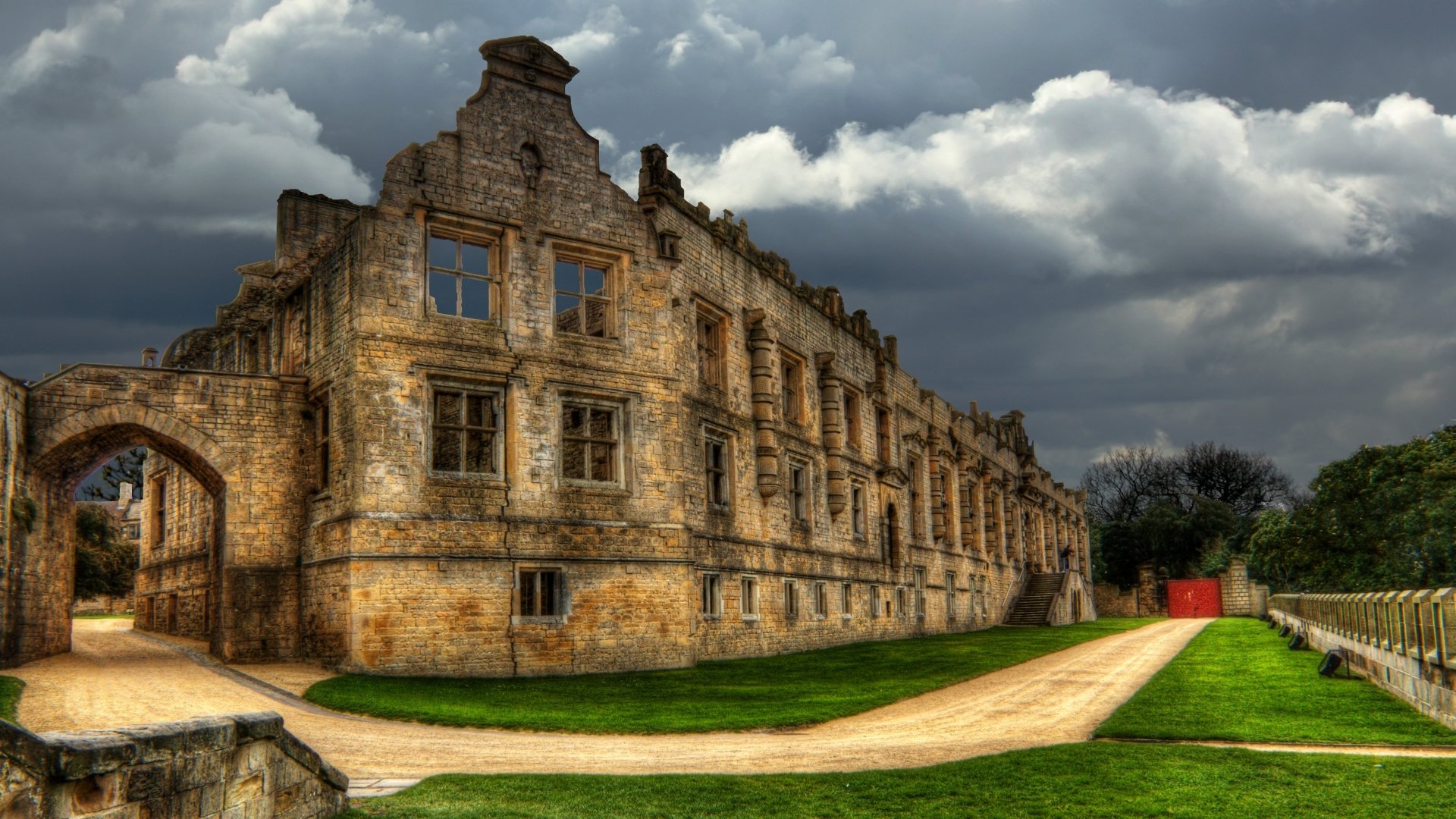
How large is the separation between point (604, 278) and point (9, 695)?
12933 mm

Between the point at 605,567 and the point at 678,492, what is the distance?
2369 mm

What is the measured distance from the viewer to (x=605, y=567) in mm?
21203

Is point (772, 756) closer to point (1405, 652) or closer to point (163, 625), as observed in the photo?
point (1405, 652)

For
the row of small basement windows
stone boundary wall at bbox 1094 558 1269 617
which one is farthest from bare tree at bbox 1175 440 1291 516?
the row of small basement windows

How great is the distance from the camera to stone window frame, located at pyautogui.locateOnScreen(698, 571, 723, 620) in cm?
2439

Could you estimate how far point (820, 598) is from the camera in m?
30.6

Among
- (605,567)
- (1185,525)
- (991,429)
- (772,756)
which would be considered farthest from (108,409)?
(1185,525)

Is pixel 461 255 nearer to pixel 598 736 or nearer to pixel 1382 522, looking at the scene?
pixel 598 736

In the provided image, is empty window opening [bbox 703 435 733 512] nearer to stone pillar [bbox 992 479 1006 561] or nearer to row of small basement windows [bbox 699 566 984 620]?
row of small basement windows [bbox 699 566 984 620]

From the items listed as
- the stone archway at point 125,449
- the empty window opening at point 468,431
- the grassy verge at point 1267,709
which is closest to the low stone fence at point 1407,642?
the grassy verge at point 1267,709

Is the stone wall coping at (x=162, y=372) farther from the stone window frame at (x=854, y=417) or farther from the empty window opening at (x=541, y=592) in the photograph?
the stone window frame at (x=854, y=417)

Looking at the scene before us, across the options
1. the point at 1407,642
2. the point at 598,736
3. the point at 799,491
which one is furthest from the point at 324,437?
the point at 1407,642

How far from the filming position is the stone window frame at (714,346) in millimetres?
26047

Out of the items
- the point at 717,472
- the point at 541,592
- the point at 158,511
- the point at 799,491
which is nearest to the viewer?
the point at 541,592
